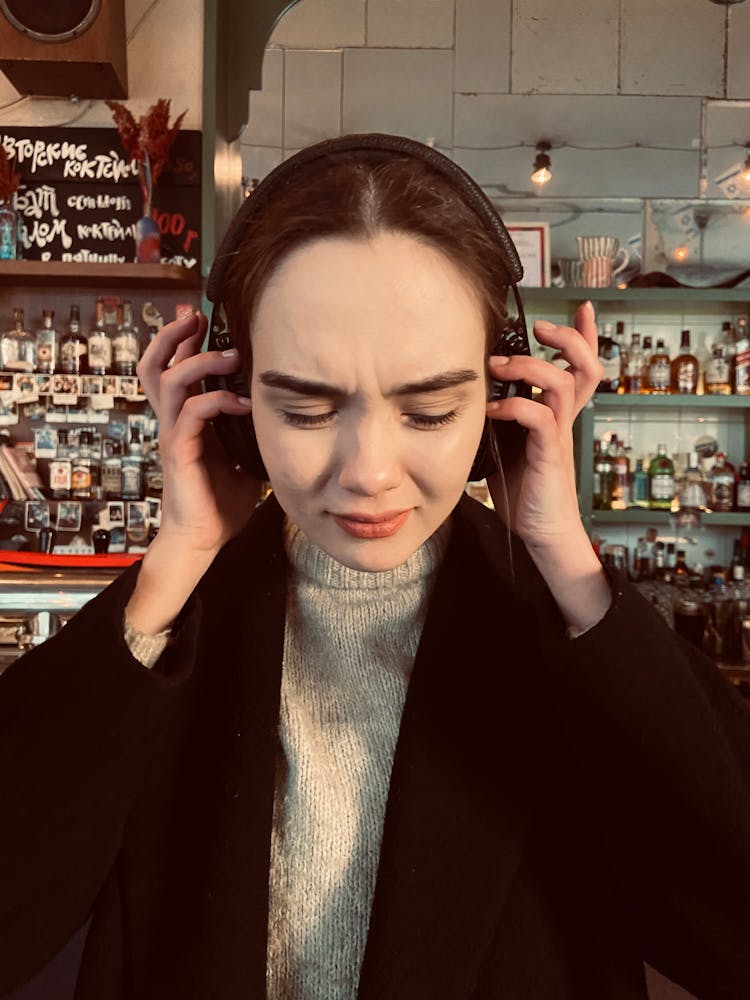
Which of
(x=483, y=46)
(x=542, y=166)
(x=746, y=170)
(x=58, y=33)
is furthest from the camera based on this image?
(x=542, y=166)

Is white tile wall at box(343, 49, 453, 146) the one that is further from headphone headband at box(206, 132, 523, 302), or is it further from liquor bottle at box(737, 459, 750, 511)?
headphone headband at box(206, 132, 523, 302)

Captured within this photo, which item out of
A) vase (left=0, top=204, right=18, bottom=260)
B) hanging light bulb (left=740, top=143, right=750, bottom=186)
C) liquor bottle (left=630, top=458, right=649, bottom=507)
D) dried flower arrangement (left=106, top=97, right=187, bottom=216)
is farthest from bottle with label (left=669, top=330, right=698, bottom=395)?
vase (left=0, top=204, right=18, bottom=260)

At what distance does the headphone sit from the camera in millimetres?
660

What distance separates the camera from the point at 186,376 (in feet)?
2.43

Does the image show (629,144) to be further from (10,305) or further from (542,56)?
(10,305)

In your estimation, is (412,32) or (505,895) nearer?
(505,895)

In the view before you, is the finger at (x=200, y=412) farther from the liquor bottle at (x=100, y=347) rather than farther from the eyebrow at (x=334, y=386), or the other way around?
the liquor bottle at (x=100, y=347)

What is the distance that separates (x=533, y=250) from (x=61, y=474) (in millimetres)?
2085

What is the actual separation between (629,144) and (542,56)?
2.01 feet

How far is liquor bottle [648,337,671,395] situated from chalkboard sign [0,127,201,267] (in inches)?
83.3

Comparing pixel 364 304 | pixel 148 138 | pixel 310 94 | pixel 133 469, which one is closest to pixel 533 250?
pixel 310 94

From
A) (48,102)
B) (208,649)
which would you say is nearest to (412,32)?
(48,102)

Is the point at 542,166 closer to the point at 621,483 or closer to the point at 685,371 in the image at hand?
the point at 685,371

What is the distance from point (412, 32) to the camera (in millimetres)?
3529
